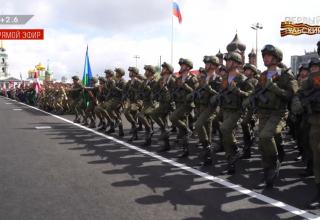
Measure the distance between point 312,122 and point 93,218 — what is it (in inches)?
123

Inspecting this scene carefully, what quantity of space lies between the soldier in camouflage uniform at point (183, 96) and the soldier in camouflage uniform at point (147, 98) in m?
1.38

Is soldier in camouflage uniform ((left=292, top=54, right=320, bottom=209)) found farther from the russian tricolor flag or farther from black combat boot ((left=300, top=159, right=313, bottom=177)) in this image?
the russian tricolor flag

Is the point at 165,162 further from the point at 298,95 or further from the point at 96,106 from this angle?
the point at 96,106

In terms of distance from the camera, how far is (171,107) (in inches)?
420

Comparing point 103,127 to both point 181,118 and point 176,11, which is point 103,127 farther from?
point 176,11

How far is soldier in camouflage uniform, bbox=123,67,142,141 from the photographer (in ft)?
40.8

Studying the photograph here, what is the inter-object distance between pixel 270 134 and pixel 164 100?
432cm

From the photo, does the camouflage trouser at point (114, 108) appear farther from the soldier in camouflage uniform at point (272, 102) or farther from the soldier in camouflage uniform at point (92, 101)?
the soldier in camouflage uniform at point (272, 102)

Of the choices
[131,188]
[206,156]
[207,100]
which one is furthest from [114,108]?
[131,188]

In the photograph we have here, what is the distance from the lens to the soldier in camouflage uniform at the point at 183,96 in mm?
9523

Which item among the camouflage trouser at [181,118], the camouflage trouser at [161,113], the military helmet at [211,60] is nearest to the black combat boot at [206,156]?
the camouflage trouser at [181,118]

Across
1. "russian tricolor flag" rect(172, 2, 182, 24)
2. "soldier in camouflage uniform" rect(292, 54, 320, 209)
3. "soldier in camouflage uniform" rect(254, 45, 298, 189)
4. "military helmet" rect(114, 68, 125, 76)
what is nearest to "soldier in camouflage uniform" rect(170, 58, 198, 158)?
"soldier in camouflage uniform" rect(254, 45, 298, 189)

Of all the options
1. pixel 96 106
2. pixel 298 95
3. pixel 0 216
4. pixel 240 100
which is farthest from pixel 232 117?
pixel 96 106

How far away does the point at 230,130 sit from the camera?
7492mm
